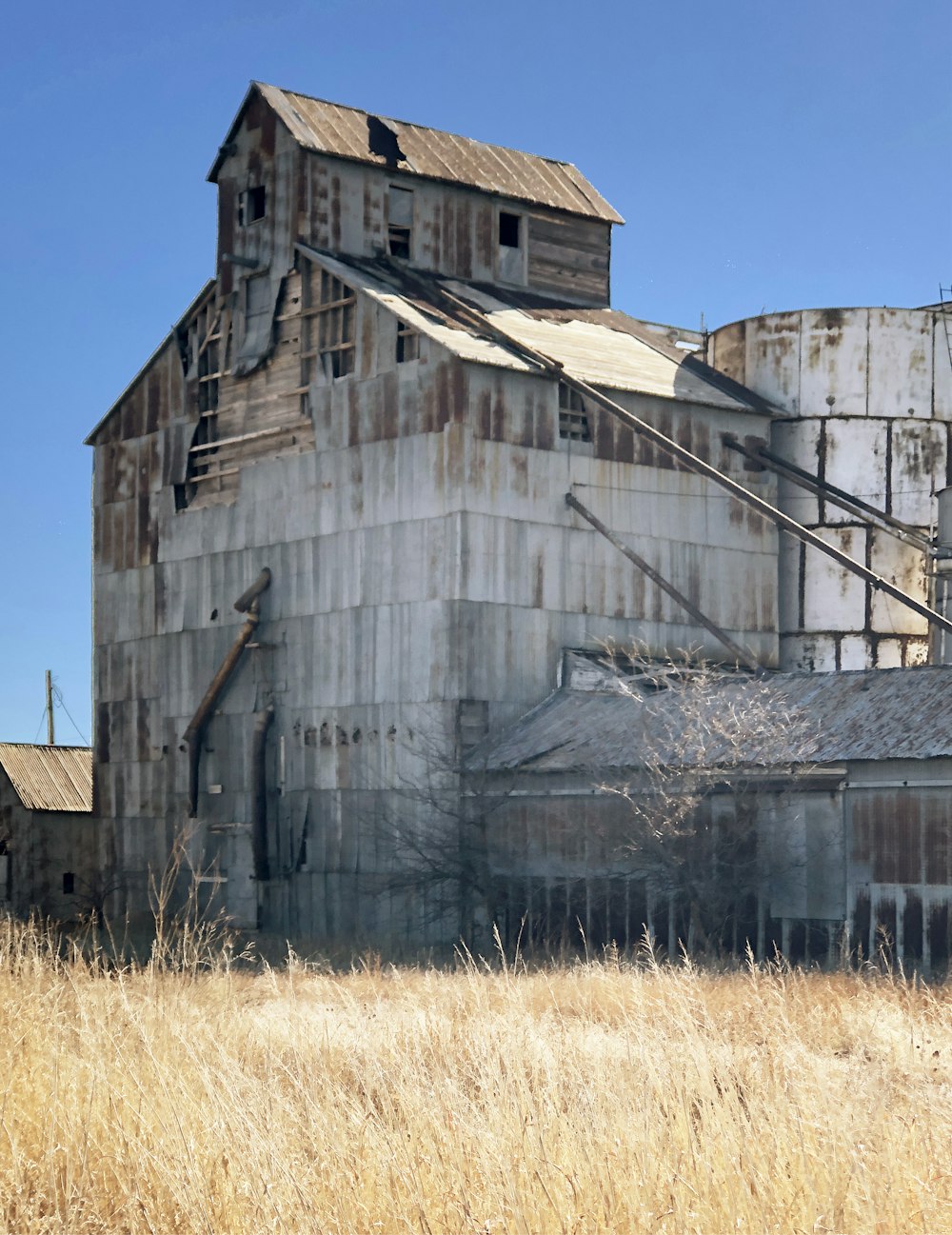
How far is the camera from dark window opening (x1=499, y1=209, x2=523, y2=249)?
126 feet

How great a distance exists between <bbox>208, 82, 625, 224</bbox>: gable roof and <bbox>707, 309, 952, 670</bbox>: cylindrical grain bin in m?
5.60

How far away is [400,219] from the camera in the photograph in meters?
36.5

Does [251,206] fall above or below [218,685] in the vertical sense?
above

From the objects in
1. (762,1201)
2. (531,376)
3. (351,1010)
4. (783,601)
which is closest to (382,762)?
(531,376)

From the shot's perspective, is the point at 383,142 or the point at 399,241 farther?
the point at 383,142

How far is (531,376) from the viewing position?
31.9 m

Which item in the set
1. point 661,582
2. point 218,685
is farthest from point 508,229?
point 218,685

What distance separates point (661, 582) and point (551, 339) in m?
5.56

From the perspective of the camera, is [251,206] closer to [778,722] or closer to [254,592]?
[254,592]

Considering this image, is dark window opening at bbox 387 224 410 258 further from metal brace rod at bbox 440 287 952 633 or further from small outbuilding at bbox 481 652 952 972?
small outbuilding at bbox 481 652 952 972

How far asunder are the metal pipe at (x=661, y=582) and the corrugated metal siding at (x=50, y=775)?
15.1 m

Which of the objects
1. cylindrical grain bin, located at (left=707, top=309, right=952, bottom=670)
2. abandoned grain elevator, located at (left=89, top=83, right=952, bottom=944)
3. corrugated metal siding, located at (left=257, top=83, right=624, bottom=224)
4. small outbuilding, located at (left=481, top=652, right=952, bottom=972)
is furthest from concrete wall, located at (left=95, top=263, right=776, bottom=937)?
corrugated metal siding, located at (left=257, top=83, right=624, bottom=224)

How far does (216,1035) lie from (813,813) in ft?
42.4

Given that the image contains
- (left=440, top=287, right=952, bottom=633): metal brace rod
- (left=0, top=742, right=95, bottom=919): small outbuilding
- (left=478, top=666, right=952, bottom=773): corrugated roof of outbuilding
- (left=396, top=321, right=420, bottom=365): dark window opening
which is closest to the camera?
(left=478, top=666, right=952, bottom=773): corrugated roof of outbuilding
